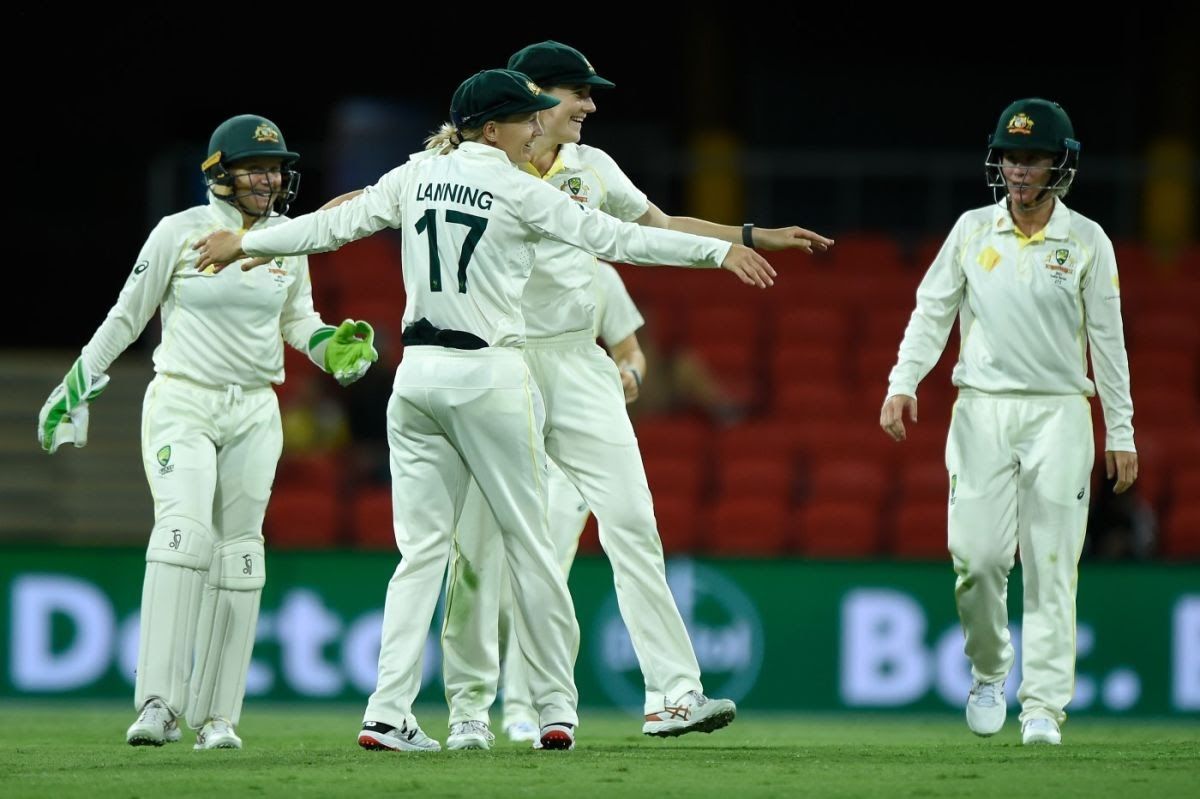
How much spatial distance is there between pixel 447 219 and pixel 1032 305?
228 cm

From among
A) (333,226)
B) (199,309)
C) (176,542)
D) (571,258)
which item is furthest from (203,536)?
(571,258)

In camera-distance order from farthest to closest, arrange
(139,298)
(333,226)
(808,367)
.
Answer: (808,367) → (139,298) → (333,226)

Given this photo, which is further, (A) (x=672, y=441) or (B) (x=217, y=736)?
(A) (x=672, y=441)

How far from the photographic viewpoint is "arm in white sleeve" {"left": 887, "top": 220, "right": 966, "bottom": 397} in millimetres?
7105

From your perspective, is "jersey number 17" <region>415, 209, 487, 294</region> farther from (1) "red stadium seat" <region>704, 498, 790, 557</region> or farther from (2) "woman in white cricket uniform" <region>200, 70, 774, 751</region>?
(1) "red stadium seat" <region>704, 498, 790, 557</region>

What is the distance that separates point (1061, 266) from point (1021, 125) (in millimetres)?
530

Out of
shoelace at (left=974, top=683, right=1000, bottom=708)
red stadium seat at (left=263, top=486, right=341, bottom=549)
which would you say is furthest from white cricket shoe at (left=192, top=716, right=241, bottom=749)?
red stadium seat at (left=263, top=486, right=341, bottom=549)

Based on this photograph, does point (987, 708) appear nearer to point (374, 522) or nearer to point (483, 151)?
point (483, 151)

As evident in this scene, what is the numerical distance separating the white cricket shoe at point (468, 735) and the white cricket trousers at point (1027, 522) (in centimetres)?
181

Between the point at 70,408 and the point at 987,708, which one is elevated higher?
the point at 70,408

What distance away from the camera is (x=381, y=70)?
1670 cm

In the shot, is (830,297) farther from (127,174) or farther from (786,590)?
(127,174)

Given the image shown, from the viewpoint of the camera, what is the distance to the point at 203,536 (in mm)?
6488

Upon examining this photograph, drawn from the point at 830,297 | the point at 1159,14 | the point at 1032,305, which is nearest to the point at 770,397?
the point at 830,297
